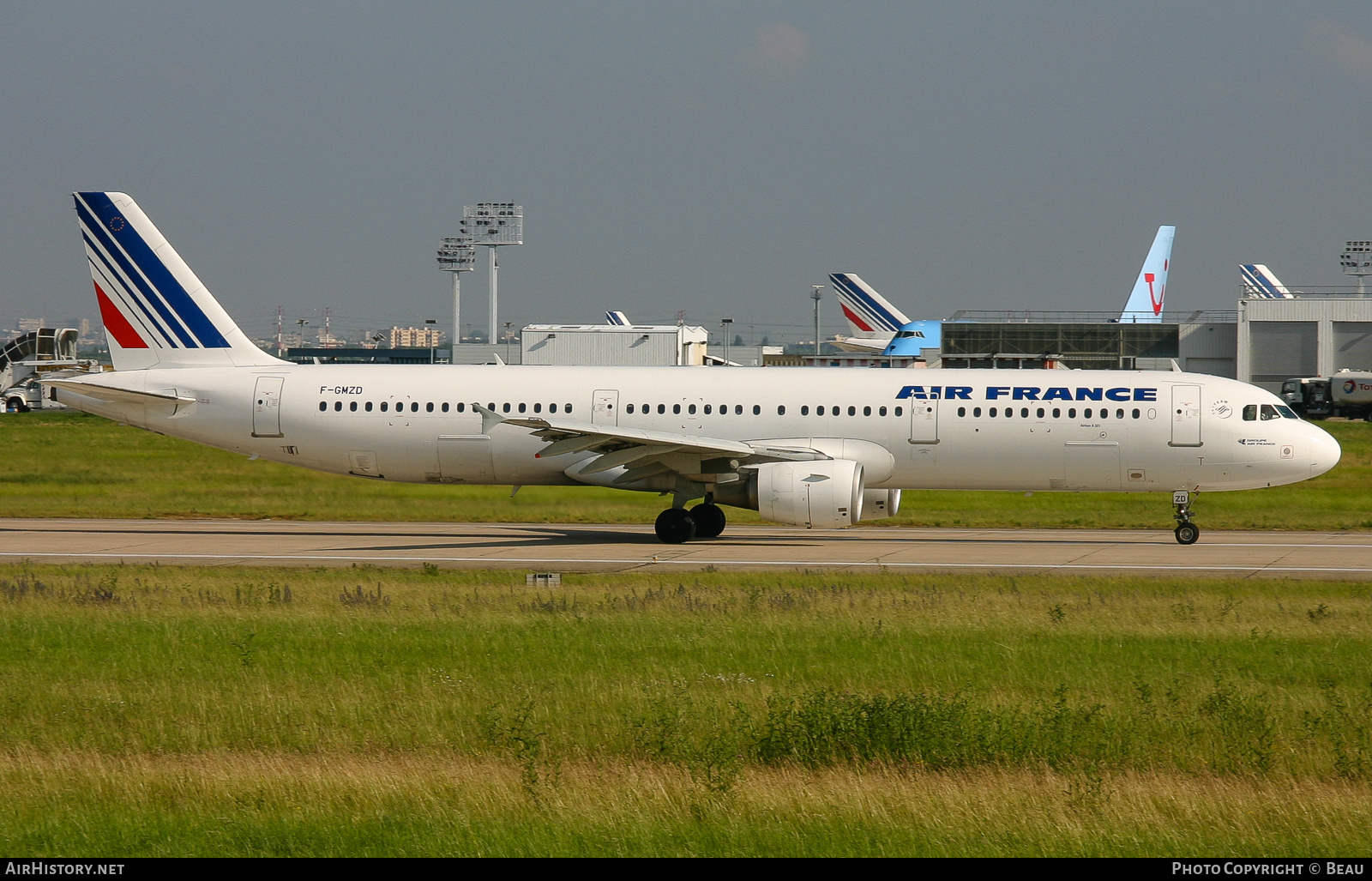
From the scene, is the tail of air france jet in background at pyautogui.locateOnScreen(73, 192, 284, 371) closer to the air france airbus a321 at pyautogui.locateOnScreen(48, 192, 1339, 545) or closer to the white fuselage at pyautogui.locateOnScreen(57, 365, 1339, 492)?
the air france airbus a321 at pyautogui.locateOnScreen(48, 192, 1339, 545)

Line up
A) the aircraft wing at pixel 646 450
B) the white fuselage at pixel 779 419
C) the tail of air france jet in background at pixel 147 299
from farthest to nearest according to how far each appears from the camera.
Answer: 1. the tail of air france jet in background at pixel 147 299
2. the white fuselage at pixel 779 419
3. the aircraft wing at pixel 646 450

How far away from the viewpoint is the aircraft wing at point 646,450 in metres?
25.5

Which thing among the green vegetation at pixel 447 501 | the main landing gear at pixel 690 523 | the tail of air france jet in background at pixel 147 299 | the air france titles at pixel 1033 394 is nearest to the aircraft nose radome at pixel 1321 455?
the air france titles at pixel 1033 394

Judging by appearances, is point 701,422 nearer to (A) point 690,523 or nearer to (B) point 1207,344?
(A) point 690,523

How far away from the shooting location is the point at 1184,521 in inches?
1076

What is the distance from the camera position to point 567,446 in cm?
2608

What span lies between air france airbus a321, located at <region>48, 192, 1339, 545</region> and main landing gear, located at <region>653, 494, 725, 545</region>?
38mm

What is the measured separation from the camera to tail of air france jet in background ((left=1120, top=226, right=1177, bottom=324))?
116m

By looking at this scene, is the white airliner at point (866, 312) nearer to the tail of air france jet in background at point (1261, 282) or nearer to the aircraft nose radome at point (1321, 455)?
the tail of air france jet in background at point (1261, 282)

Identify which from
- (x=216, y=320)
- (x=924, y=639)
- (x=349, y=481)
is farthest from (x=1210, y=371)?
(x=924, y=639)

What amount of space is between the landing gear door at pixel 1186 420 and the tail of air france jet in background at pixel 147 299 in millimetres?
18979

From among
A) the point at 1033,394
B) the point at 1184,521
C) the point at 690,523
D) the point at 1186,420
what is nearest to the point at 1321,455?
the point at 1186,420

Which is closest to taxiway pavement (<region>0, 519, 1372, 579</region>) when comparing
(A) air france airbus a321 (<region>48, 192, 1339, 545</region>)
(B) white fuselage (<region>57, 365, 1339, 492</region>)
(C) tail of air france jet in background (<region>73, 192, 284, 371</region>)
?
(A) air france airbus a321 (<region>48, 192, 1339, 545</region>)

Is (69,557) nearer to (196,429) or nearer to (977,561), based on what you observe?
(196,429)
